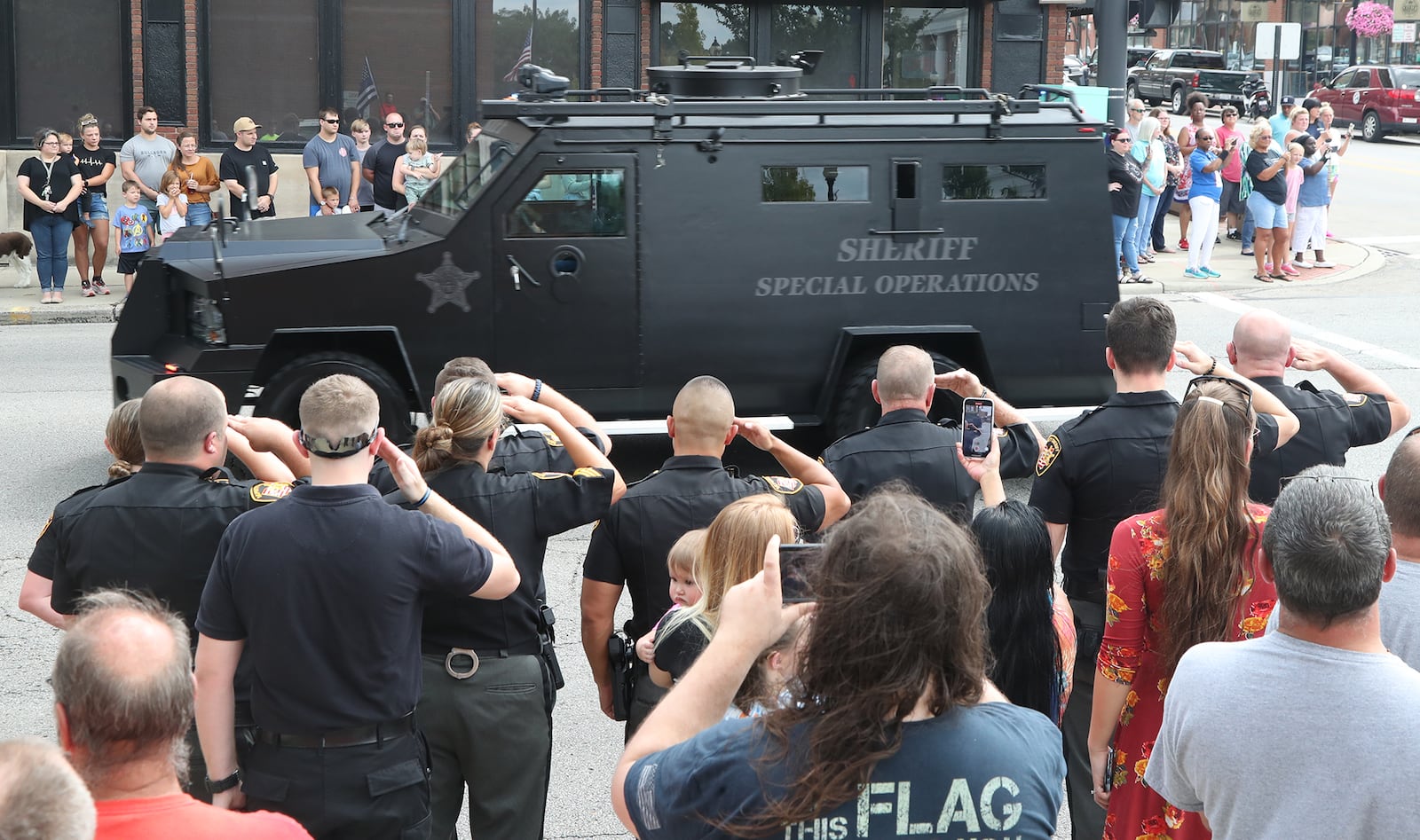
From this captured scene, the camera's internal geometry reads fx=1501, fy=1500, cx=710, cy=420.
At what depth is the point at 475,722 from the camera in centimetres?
429

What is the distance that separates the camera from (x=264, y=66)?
1941cm

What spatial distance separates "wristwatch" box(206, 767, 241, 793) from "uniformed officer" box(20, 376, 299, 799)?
589 millimetres

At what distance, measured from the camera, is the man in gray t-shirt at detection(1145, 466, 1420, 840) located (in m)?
2.73

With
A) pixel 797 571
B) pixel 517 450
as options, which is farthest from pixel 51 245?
pixel 797 571

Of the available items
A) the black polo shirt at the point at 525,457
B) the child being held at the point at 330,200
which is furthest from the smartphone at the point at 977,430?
the child being held at the point at 330,200

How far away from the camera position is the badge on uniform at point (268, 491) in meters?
4.13

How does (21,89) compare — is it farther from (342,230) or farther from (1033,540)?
(1033,540)

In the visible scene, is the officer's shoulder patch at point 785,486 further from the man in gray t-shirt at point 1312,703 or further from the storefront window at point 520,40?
the storefront window at point 520,40

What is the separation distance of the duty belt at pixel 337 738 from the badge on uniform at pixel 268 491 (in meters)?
0.66

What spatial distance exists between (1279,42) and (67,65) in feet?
64.2

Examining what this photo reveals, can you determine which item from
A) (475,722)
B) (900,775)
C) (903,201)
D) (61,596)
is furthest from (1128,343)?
(903,201)

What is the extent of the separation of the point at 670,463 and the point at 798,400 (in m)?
4.53

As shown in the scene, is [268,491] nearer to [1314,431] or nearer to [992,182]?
[1314,431]

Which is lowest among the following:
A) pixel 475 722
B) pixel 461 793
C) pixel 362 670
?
pixel 461 793
